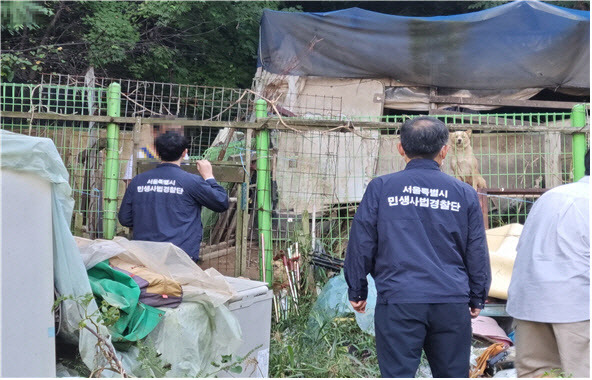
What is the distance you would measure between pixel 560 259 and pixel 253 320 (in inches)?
75.2

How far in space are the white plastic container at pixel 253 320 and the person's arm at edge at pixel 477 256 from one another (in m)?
1.47

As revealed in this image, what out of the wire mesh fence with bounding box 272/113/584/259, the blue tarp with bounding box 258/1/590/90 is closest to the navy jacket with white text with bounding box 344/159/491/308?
the wire mesh fence with bounding box 272/113/584/259

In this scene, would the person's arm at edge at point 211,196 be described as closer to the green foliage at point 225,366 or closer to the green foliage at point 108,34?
the green foliage at point 225,366

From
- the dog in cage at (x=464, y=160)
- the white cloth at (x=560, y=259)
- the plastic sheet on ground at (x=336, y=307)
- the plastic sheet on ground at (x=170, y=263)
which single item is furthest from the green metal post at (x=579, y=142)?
the plastic sheet on ground at (x=170, y=263)

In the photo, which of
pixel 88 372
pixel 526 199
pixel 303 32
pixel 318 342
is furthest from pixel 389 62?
pixel 88 372

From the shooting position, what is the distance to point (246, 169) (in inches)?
224

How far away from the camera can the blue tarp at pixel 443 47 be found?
9664 mm

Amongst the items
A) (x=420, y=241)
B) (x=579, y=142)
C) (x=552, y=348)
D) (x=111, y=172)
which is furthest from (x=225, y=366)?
(x=579, y=142)

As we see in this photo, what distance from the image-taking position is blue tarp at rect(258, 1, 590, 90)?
9.66m

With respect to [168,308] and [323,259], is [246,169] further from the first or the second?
[168,308]

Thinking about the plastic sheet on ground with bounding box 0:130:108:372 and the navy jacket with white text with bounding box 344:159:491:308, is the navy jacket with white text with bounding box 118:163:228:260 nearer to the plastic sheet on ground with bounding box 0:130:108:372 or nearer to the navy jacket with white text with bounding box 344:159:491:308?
the plastic sheet on ground with bounding box 0:130:108:372

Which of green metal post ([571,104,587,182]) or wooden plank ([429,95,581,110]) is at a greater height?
wooden plank ([429,95,581,110])

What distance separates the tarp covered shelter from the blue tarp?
0.01 meters

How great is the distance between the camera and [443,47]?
9.89 m
